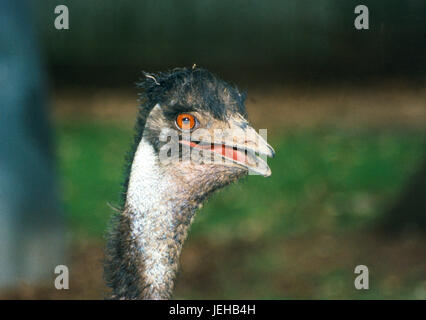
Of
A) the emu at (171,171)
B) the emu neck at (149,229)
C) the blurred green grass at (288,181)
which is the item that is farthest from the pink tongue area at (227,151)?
the blurred green grass at (288,181)

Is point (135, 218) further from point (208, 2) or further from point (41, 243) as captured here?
point (208, 2)

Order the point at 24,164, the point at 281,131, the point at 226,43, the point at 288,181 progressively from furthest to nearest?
the point at 281,131 < the point at 226,43 < the point at 288,181 < the point at 24,164

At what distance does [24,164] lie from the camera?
12.4ft

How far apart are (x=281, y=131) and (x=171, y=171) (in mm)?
4320

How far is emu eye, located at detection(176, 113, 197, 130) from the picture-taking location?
1.98 meters

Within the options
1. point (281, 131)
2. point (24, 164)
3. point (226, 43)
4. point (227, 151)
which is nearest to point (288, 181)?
point (281, 131)

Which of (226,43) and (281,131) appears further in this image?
(281,131)

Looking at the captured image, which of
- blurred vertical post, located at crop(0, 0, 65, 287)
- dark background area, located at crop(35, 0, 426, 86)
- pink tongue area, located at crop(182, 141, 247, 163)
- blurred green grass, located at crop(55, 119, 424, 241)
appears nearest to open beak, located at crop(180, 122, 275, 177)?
pink tongue area, located at crop(182, 141, 247, 163)

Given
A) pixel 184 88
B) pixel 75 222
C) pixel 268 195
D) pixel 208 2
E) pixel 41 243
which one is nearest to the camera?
pixel 184 88

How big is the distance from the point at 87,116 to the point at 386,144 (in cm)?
318

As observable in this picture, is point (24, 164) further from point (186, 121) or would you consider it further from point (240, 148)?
point (240, 148)

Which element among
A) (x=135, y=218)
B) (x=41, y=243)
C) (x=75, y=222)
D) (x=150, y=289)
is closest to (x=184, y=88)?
(x=135, y=218)

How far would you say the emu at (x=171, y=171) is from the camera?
6.49 feet

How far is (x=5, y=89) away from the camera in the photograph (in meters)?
3.60
